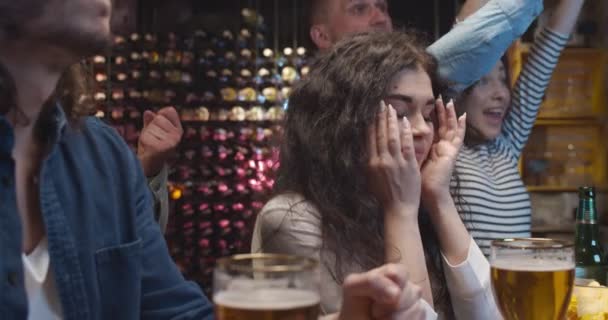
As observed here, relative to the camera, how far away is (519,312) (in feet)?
3.16

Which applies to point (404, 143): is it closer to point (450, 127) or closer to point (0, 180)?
point (450, 127)

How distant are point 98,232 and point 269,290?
0.57 metres

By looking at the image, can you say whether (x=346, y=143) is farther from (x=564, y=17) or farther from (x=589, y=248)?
(x=564, y=17)

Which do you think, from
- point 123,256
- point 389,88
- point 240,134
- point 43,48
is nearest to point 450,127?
point 389,88

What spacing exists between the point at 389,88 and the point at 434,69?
0.66 feet

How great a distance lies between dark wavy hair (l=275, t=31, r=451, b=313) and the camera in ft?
4.75

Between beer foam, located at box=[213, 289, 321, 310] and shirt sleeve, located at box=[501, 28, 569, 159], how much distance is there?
6.38 ft

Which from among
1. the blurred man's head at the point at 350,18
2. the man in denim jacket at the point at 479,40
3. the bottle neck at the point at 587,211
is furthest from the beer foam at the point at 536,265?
the blurred man's head at the point at 350,18

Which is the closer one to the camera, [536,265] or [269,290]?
[269,290]

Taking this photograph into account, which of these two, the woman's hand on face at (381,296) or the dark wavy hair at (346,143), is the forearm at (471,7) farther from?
the woman's hand on face at (381,296)

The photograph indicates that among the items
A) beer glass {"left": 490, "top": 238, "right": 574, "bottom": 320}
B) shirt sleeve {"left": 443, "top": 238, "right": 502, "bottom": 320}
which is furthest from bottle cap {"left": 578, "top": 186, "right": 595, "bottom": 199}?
beer glass {"left": 490, "top": 238, "right": 574, "bottom": 320}

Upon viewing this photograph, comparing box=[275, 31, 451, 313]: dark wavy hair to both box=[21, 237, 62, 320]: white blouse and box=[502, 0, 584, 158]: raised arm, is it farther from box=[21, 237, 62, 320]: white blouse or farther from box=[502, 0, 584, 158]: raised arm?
box=[502, 0, 584, 158]: raised arm

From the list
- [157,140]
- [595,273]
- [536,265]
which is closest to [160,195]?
[157,140]

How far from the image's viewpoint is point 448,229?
4.61ft
